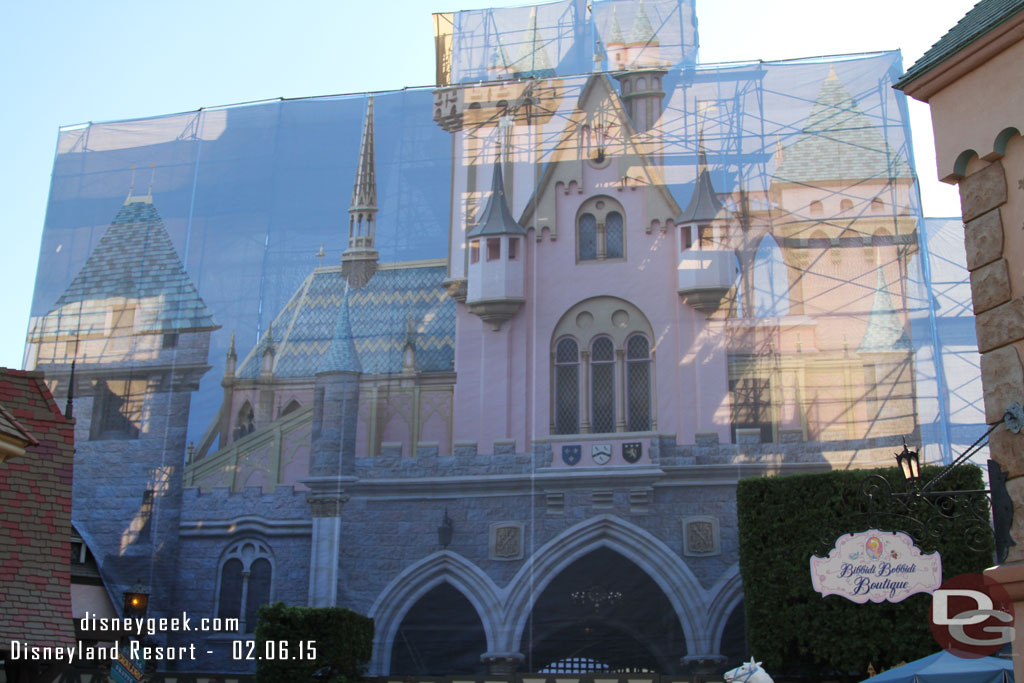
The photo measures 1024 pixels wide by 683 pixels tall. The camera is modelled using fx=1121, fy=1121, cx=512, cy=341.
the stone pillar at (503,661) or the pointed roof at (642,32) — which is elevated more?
the pointed roof at (642,32)

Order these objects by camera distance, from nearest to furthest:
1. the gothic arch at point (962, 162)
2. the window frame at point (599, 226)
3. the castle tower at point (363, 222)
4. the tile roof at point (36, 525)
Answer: the gothic arch at point (962, 162) → the tile roof at point (36, 525) → the window frame at point (599, 226) → the castle tower at point (363, 222)

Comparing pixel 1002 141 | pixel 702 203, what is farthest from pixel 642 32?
pixel 1002 141

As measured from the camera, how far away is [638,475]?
1872 cm

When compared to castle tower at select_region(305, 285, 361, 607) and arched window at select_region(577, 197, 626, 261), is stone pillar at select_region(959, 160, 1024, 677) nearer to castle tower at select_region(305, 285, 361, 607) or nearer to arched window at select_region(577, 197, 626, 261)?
arched window at select_region(577, 197, 626, 261)

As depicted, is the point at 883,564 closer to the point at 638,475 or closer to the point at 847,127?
the point at 638,475

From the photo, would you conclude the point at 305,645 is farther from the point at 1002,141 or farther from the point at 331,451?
the point at 1002,141

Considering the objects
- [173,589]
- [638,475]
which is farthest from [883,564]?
[173,589]

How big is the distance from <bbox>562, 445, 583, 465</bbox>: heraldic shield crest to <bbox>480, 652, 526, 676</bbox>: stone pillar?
10.8 feet

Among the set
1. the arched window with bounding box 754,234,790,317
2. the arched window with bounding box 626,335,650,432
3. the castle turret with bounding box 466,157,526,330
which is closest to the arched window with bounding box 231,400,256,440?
the castle turret with bounding box 466,157,526,330

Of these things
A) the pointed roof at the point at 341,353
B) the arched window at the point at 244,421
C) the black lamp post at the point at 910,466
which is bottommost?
the black lamp post at the point at 910,466

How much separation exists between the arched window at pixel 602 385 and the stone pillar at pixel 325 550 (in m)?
4.63

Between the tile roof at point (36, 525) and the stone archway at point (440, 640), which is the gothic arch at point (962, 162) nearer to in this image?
the tile roof at point (36, 525)

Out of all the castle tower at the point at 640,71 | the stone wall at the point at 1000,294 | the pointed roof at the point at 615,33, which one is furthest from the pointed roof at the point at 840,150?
the stone wall at the point at 1000,294

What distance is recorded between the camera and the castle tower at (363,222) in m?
21.2
